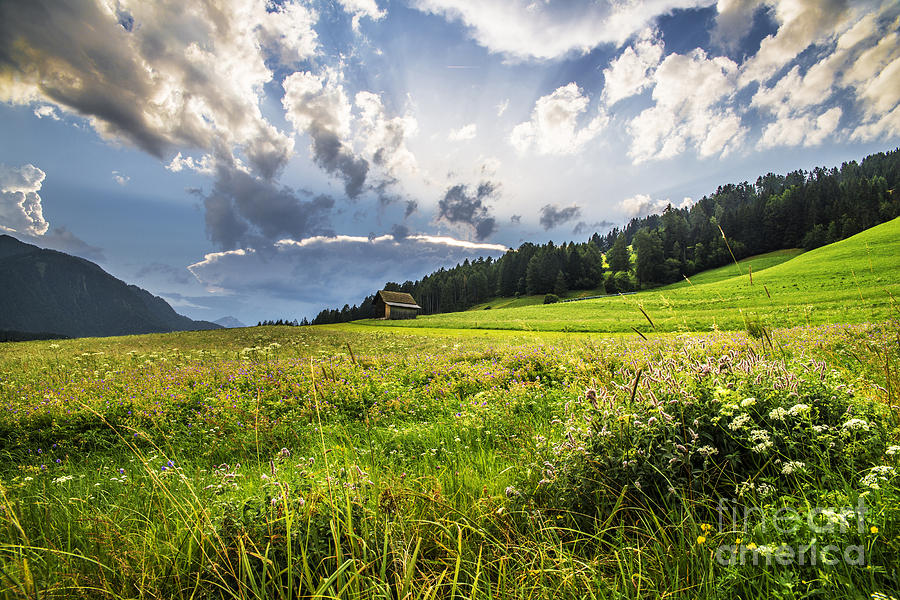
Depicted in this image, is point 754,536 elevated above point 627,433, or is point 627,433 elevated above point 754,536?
point 627,433

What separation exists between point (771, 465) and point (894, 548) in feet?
3.84

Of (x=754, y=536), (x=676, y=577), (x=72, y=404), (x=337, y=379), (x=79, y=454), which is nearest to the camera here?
(x=676, y=577)

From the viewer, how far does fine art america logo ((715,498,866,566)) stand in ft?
5.73

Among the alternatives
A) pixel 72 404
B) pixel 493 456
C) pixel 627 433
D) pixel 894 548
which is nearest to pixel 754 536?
pixel 894 548

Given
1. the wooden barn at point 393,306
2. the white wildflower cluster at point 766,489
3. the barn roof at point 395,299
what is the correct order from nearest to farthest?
the white wildflower cluster at point 766,489
the wooden barn at point 393,306
the barn roof at point 395,299

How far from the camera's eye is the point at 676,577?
195 cm

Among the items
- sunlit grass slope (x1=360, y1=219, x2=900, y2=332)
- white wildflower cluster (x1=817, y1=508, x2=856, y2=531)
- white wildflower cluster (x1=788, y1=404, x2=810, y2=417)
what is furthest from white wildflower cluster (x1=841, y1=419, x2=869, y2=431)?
sunlit grass slope (x1=360, y1=219, x2=900, y2=332)

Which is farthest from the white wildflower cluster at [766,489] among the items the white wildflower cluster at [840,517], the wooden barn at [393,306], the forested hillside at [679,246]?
the forested hillside at [679,246]

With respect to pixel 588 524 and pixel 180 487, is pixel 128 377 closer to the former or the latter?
pixel 180 487

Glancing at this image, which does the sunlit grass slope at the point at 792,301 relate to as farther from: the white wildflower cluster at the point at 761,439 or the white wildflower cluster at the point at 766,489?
the white wildflower cluster at the point at 766,489

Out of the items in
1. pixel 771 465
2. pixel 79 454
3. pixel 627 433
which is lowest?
pixel 79 454

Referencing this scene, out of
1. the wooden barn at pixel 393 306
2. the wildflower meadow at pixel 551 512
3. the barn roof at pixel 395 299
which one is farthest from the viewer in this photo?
the barn roof at pixel 395 299

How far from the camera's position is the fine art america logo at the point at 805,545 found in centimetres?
175

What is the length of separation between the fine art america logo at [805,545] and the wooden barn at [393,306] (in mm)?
75517
